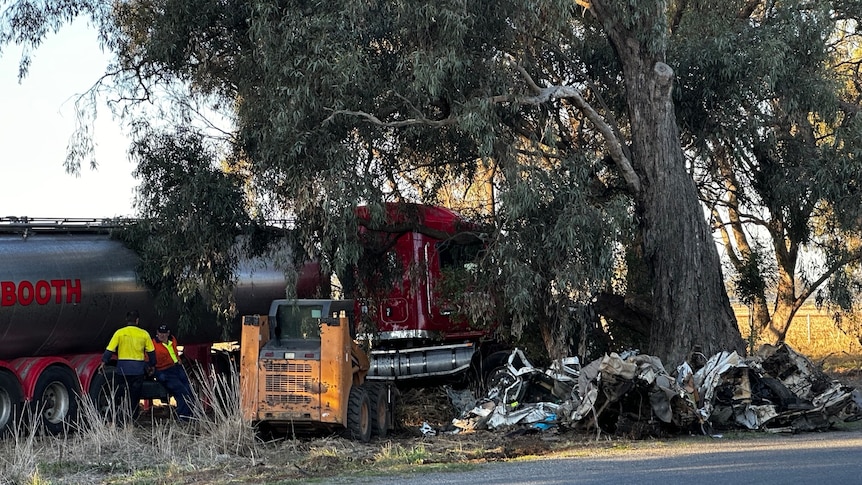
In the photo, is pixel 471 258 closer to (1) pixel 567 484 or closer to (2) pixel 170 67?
(2) pixel 170 67

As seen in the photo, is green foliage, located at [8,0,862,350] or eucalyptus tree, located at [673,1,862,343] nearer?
green foliage, located at [8,0,862,350]

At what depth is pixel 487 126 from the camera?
51.1 feet

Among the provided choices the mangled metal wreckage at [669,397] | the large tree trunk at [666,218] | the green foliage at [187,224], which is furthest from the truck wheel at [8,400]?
the large tree trunk at [666,218]

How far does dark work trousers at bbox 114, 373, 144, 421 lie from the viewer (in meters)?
16.6

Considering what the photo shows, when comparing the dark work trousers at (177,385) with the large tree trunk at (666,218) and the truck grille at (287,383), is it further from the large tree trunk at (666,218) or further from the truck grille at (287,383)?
the large tree trunk at (666,218)

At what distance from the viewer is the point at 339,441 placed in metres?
14.1

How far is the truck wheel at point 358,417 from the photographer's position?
14.4 meters

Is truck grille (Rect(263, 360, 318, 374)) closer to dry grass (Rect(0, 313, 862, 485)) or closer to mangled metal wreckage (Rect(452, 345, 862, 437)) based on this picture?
dry grass (Rect(0, 313, 862, 485))

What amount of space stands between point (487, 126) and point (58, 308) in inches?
279

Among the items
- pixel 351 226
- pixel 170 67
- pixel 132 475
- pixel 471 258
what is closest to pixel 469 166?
pixel 471 258

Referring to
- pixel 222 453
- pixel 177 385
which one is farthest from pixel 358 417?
pixel 177 385

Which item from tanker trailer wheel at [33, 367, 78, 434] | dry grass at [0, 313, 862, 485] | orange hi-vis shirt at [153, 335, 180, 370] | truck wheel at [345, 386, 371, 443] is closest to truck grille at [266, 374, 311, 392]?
dry grass at [0, 313, 862, 485]

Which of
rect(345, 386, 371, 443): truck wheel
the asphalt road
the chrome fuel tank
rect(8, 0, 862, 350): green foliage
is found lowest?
the asphalt road

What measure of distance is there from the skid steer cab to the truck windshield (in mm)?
14
